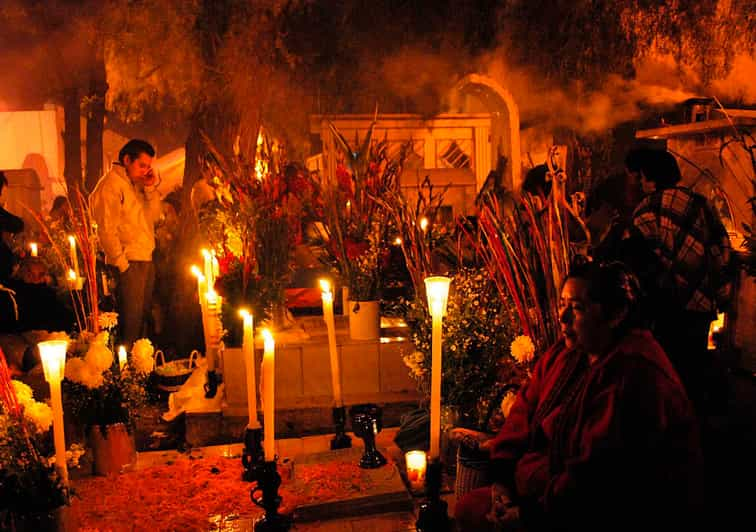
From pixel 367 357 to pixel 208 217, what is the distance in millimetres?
1862

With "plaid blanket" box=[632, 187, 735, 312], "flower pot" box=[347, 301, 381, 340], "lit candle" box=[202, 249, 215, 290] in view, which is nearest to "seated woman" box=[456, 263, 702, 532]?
"plaid blanket" box=[632, 187, 735, 312]

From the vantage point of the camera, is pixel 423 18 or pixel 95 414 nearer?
pixel 95 414

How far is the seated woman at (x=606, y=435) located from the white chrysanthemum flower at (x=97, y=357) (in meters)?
2.22

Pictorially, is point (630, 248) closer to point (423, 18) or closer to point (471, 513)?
point (471, 513)

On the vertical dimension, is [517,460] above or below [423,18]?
below

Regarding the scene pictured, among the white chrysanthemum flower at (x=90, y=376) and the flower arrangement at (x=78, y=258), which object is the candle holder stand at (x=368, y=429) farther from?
the flower arrangement at (x=78, y=258)

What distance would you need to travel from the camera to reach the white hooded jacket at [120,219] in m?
5.52

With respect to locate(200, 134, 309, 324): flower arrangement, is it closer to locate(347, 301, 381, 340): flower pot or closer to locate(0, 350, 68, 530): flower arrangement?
locate(347, 301, 381, 340): flower pot

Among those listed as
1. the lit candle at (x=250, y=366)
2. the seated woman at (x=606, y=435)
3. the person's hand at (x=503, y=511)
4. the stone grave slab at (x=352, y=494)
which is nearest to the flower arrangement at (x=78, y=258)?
the lit candle at (x=250, y=366)

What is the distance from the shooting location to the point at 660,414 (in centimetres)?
Answer: 214

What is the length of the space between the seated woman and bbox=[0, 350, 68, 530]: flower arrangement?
178cm

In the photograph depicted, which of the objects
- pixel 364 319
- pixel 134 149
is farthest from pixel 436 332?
pixel 134 149

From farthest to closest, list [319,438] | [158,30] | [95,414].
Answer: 1. [158,30]
2. [319,438]
3. [95,414]

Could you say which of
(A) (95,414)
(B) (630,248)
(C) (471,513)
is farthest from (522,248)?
(A) (95,414)
